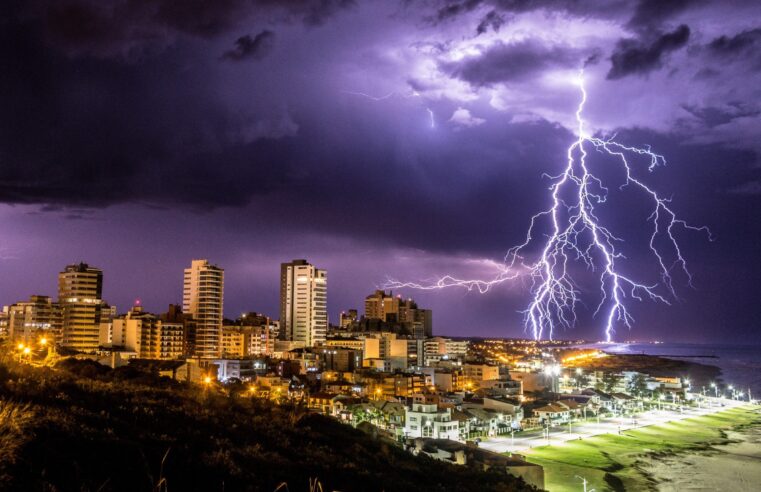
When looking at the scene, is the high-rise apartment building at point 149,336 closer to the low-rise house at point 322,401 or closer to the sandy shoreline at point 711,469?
the low-rise house at point 322,401

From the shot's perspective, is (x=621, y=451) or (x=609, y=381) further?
(x=609, y=381)

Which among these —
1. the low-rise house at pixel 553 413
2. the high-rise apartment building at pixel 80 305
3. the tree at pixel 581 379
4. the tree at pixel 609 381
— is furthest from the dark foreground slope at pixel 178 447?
the tree at pixel 581 379

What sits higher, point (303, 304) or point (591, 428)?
point (303, 304)

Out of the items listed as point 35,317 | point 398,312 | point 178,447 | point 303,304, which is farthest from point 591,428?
point 398,312

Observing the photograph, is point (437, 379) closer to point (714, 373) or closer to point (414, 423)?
point (414, 423)

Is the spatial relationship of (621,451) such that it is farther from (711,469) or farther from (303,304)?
(303,304)

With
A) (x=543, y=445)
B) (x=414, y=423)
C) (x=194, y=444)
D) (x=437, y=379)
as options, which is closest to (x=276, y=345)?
(x=437, y=379)

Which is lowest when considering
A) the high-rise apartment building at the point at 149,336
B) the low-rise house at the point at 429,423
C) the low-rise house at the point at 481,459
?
the low-rise house at the point at 429,423

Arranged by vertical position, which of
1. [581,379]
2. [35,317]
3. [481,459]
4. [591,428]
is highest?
[35,317]
